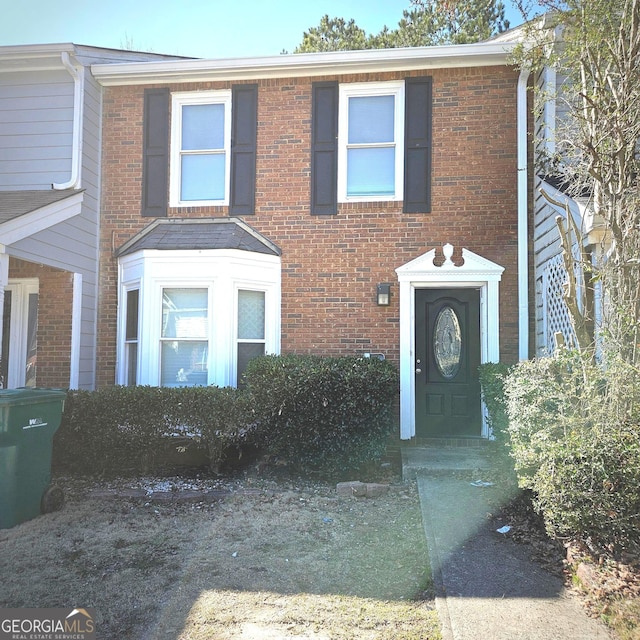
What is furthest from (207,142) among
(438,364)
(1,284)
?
(438,364)

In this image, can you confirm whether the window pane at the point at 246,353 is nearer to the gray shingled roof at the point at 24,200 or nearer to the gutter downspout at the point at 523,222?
the gray shingled roof at the point at 24,200

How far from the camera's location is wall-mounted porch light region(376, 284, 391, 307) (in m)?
7.28

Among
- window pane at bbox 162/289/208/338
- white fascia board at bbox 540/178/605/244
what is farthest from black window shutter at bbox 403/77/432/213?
window pane at bbox 162/289/208/338

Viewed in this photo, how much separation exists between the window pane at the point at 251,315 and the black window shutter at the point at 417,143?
7.71 ft

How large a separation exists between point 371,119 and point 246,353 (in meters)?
3.64

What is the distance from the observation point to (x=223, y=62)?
24.6ft

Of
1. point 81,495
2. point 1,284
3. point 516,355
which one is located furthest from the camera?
point 516,355

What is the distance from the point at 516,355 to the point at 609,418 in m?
3.73

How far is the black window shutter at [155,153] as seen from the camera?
7.79m

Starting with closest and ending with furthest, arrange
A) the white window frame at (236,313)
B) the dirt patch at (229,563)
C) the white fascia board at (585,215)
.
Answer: the dirt patch at (229,563) → the white fascia board at (585,215) → the white window frame at (236,313)

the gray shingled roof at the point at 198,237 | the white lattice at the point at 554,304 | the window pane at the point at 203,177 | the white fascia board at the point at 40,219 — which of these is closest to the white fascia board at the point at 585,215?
the white lattice at the point at 554,304

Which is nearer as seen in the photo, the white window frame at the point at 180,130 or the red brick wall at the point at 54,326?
the red brick wall at the point at 54,326

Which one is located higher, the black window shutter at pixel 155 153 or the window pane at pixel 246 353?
the black window shutter at pixel 155 153

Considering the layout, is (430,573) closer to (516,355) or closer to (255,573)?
(255,573)
